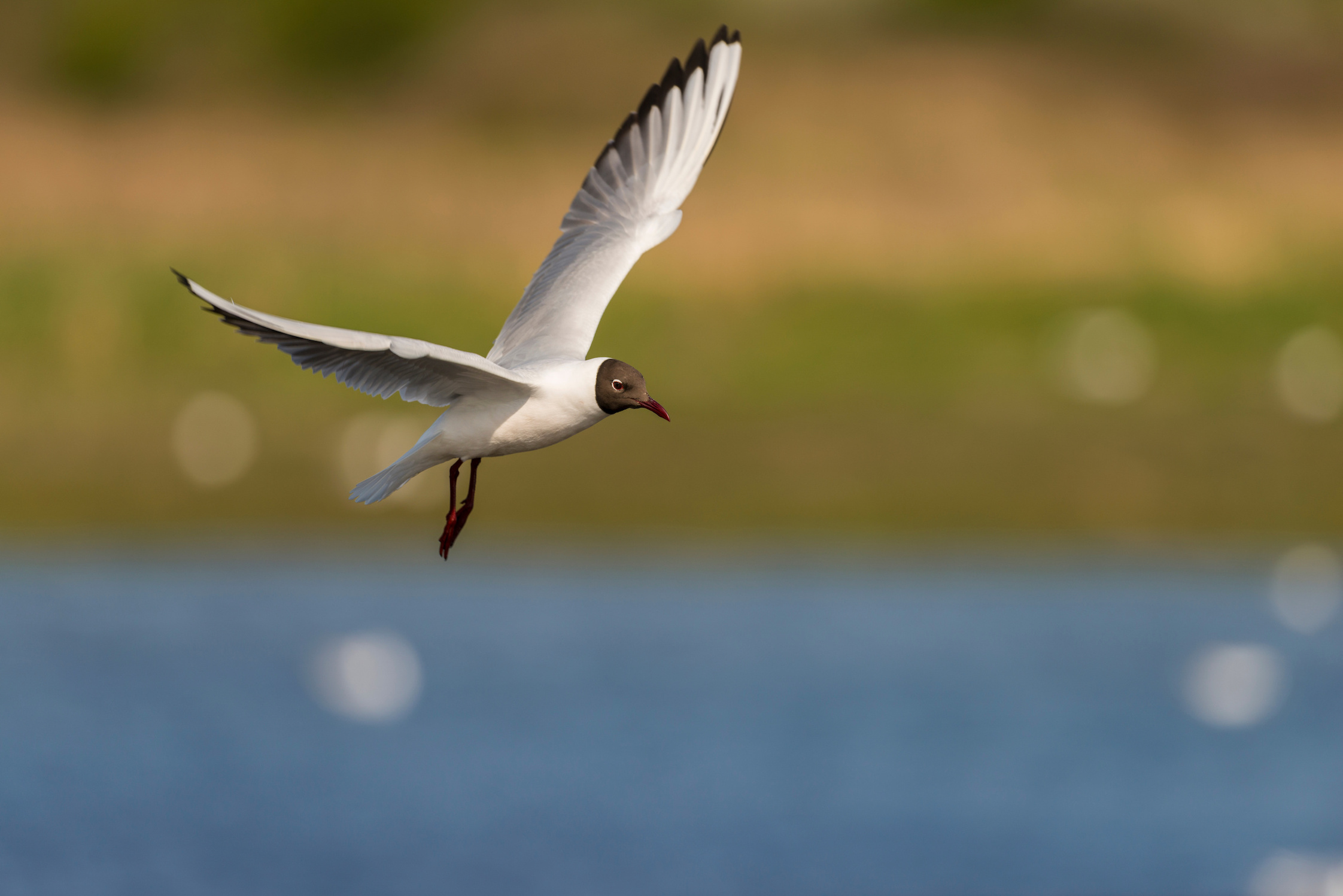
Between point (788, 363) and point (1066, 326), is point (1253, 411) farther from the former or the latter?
point (788, 363)

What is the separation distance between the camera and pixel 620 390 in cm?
584

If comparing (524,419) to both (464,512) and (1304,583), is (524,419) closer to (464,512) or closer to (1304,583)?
(464,512)

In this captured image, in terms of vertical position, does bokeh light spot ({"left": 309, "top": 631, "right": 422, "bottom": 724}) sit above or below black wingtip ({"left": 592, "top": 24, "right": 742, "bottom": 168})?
below

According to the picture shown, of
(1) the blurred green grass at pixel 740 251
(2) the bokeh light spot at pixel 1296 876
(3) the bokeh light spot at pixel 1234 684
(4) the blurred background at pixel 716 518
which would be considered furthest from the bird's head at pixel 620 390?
(1) the blurred green grass at pixel 740 251

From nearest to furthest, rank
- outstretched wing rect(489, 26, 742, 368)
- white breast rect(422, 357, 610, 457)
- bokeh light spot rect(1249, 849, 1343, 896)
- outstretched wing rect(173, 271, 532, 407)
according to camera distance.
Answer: outstretched wing rect(173, 271, 532, 407) < white breast rect(422, 357, 610, 457) < outstretched wing rect(489, 26, 742, 368) < bokeh light spot rect(1249, 849, 1343, 896)

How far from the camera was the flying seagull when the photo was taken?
5840 mm

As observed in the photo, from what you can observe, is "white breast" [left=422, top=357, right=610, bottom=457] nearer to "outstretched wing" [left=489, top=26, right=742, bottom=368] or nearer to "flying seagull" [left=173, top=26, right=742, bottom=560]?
"flying seagull" [left=173, top=26, right=742, bottom=560]

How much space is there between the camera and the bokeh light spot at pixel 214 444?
27094 mm

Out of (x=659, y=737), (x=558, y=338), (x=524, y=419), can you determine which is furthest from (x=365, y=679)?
(x=524, y=419)

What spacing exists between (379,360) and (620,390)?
2.94 feet

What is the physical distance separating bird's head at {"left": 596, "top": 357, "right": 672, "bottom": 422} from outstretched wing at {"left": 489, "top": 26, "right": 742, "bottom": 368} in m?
1.94

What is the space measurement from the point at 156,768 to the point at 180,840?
81.7 inches

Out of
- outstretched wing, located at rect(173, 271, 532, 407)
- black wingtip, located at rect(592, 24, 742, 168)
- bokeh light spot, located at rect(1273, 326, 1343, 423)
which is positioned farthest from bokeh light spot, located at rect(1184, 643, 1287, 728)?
outstretched wing, located at rect(173, 271, 532, 407)

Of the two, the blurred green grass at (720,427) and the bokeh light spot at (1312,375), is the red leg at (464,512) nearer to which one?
the blurred green grass at (720,427)
